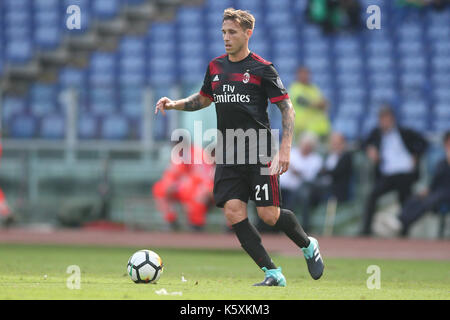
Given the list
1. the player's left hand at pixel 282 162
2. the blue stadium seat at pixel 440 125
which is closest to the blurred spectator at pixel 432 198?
the blue stadium seat at pixel 440 125

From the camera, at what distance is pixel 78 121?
56.1ft

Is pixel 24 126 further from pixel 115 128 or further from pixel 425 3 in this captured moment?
pixel 425 3

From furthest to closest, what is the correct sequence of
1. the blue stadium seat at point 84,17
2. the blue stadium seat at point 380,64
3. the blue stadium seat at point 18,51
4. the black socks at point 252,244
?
the blue stadium seat at point 84,17, the blue stadium seat at point 18,51, the blue stadium seat at point 380,64, the black socks at point 252,244

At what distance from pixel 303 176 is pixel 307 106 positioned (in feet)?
4.01

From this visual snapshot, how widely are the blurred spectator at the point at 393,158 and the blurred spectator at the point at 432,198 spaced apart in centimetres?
30

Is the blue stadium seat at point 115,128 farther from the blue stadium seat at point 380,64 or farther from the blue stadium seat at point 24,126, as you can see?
the blue stadium seat at point 380,64

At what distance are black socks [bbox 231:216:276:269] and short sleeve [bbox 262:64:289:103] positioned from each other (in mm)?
1042

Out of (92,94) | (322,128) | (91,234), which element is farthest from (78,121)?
(322,128)

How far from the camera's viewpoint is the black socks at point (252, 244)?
738cm

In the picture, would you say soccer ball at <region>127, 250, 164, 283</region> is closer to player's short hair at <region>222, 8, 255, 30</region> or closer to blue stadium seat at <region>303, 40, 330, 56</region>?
player's short hair at <region>222, 8, 255, 30</region>

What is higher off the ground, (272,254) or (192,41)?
(192,41)

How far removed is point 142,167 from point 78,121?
1.63m

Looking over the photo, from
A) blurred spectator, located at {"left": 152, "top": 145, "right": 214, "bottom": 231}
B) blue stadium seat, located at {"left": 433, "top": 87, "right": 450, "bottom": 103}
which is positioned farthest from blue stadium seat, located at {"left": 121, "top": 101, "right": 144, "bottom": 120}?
blue stadium seat, located at {"left": 433, "top": 87, "right": 450, "bottom": 103}
